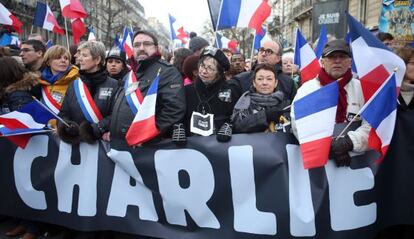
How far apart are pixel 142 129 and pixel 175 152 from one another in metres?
0.35

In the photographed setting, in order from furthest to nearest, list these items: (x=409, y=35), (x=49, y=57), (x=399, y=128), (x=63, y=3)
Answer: (x=63, y=3), (x=409, y=35), (x=49, y=57), (x=399, y=128)

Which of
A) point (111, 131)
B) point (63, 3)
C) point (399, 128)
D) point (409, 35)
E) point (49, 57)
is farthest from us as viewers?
point (63, 3)

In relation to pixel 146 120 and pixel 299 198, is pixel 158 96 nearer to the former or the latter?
pixel 146 120

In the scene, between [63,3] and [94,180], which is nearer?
[94,180]

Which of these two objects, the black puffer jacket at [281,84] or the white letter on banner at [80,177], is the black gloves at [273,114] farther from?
the white letter on banner at [80,177]

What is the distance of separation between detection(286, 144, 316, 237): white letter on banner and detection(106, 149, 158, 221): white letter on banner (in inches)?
48.4

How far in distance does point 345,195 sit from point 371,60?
105 centimetres

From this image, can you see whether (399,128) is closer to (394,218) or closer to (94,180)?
(394,218)

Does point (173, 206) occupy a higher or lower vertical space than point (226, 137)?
lower

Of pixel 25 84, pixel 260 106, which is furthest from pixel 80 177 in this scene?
pixel 260 106

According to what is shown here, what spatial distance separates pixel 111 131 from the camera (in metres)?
3.62

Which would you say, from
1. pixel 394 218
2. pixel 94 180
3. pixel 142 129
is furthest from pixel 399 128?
pixel 94 180

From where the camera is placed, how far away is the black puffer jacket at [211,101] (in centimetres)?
369

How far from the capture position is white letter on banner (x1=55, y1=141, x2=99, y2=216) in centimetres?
372
